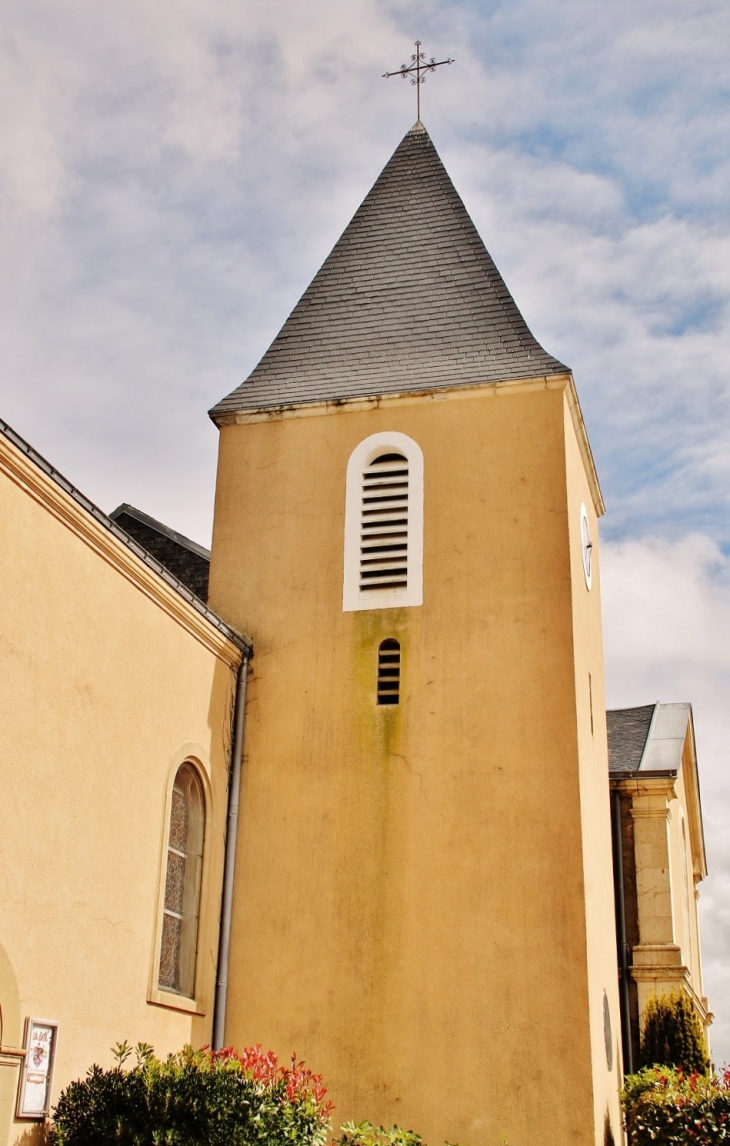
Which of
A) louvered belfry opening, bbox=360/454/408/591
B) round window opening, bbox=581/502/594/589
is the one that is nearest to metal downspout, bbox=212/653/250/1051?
louvered belfry opening, bbox=360/454/408/591

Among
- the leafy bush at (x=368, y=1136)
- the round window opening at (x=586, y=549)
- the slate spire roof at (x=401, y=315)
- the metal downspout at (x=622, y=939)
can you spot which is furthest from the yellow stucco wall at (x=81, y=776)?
the metal downspout at (x=622, y=939)

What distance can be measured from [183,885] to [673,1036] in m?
6.20

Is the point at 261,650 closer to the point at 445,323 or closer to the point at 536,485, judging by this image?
the point at 536,485

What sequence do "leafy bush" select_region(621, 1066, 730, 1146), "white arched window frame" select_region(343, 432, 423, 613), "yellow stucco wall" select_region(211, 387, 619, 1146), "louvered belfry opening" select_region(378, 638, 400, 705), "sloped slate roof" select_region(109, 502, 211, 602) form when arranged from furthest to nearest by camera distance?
"sloped slate roof" select_region(109, 502, 211, 602), "white arched window frame" select_region(343, 432, 423, 613), "louvered belfry opening" select_region(378, 638, 400, 705), "yellow stucco wall" select_region(211, 387, 619, 1146), "leafy bush" select_region(621, 1066, 730, 1146)

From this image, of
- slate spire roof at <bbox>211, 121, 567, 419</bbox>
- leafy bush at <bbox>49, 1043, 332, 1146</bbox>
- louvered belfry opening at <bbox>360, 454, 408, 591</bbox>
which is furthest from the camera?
slate spire roof at <bbox>211, 121, 567, 419</bbox>

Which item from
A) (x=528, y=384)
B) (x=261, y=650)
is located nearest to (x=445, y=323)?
(x=528, y=384)

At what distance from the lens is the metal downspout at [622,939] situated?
15.4 metres

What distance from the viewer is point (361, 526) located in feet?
46.9

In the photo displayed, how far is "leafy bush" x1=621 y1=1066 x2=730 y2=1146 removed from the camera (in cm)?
1141

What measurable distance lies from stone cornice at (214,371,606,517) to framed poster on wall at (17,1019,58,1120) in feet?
25.2

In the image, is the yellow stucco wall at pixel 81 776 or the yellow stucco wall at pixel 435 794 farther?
the yellow stucco wall at pixel 435 794

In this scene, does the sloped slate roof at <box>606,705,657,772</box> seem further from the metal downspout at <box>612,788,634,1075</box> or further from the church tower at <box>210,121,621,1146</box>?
the church tower at <box>210,121,621,1146</box>

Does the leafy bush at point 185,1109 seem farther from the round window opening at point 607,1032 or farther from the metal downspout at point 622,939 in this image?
the metal downspout at point 622,939

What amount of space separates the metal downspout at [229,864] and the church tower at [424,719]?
0.12 meters
